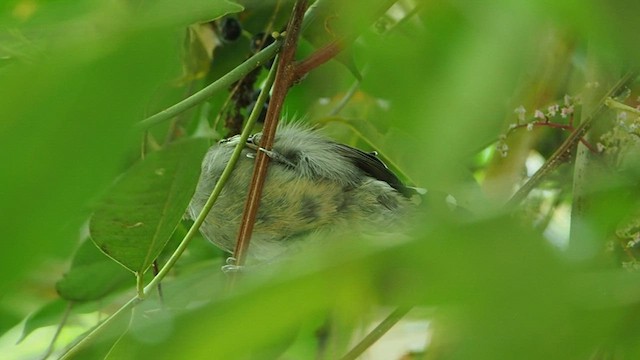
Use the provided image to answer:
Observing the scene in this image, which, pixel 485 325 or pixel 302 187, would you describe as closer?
pixel 485 325

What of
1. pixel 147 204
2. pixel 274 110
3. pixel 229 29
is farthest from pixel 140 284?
pixel 229 29

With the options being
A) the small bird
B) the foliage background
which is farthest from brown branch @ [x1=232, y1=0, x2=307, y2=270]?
the foliage background

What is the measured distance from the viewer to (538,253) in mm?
224

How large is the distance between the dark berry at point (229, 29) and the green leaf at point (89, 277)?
0.45 m

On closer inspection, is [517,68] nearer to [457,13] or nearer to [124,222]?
[457,13]

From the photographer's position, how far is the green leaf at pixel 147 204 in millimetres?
465

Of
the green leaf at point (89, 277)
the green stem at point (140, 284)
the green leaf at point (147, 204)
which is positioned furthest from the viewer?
the green leaf at point (89, 277)

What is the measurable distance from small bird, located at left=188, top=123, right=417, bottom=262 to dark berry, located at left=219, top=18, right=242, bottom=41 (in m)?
0.19

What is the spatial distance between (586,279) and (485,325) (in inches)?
1.5

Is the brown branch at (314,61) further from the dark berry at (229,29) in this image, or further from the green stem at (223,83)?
the dark berry at (229,29)

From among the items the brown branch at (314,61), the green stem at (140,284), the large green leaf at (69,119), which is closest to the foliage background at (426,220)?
the large green leaf at (69,119)

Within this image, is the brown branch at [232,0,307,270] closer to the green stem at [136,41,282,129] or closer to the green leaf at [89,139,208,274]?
the green stem at [136,41,282,129]

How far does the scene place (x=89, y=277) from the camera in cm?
153

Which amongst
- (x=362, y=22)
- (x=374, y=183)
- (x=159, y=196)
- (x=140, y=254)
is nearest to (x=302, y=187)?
(x=374, y=183)
